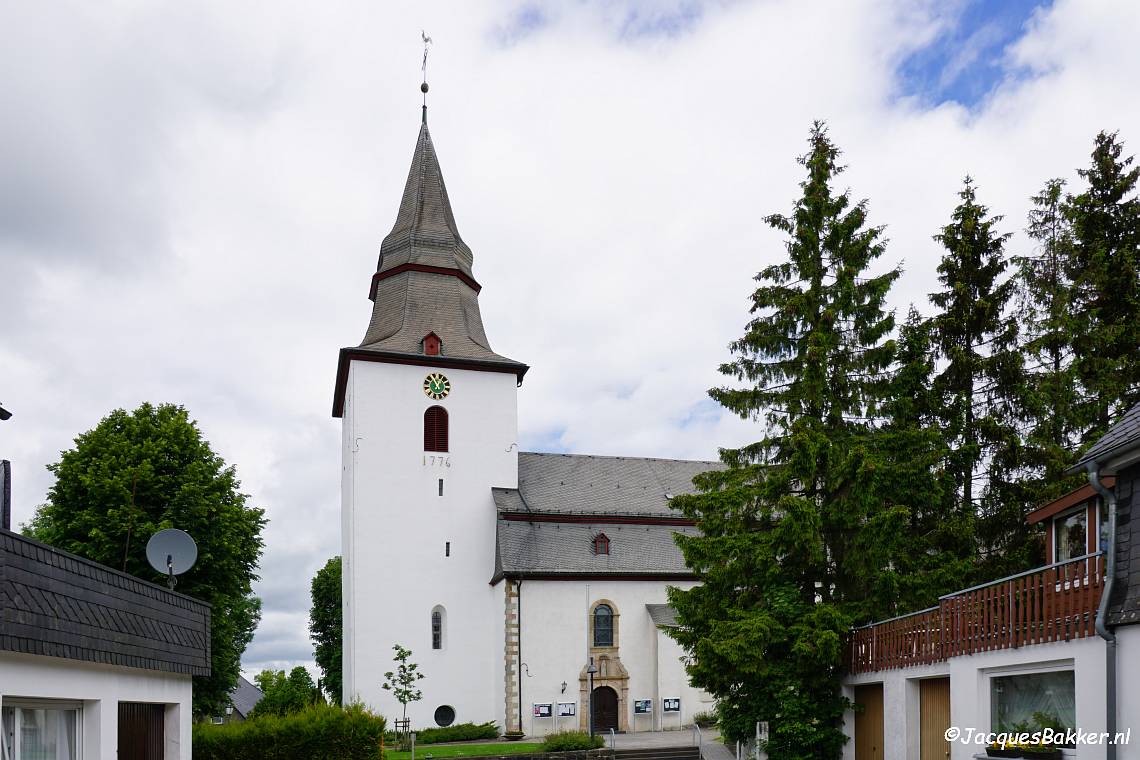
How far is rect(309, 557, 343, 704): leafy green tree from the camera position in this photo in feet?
184

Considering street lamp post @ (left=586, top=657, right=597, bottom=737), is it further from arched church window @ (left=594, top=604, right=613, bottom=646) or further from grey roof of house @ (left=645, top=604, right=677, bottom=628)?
grey roof of house @ (left=645, top=604, right=677, bottom=628)

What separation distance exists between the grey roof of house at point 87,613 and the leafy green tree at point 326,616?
44.2 metres

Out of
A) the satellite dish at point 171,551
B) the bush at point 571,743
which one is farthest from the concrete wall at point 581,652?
the satellite dish at point 171,551

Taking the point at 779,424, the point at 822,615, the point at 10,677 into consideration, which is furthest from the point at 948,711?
the point at 10,677

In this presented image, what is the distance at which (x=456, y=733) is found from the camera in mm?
34375

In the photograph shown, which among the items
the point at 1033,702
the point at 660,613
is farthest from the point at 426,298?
the point at 1033,702

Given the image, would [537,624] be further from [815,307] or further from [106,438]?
[815,307]

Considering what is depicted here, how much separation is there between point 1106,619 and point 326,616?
51.2 metres

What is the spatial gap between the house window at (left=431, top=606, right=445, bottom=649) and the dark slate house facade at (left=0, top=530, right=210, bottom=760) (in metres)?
23.3

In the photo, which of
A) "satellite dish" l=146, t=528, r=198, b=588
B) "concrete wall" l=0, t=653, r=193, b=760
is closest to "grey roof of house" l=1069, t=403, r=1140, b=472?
"concrete wall" l=0, t=653, r=193, b=760

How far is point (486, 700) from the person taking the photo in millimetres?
36250

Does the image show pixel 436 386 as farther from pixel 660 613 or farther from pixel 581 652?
pixel 660 613

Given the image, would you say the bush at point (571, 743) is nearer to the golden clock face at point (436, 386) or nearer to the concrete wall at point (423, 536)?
the concrete wall at point (423, 536)

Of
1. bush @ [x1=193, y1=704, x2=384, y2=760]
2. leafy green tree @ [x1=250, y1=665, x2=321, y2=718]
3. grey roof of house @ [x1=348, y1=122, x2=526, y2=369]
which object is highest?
grey roof of house @ [x1=348, y1=122, x2=526, y2=369]
